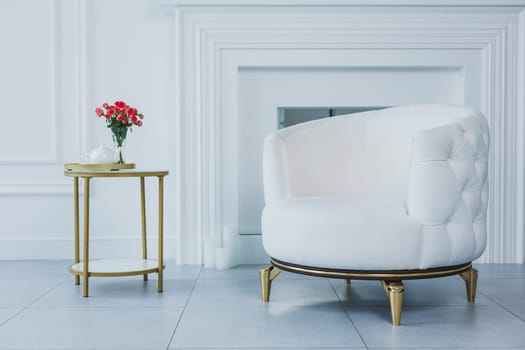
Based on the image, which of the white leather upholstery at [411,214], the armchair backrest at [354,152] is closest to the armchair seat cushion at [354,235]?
the white leather upholstery at [411,214]

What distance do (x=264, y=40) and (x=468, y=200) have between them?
60.3 inches

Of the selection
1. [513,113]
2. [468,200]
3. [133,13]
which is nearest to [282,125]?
[133,13]

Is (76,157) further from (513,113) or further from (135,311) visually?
(513,113)

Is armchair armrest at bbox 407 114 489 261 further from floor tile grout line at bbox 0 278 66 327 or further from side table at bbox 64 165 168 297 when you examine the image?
floor tile grout line at bbox 0 278 66 327

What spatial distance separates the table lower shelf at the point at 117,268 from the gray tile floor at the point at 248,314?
87 mm

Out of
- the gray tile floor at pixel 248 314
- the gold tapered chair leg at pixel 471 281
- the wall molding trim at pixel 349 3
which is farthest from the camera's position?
the wall molding trim at pixel 349 3

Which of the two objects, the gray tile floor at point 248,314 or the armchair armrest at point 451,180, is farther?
the armchair armrest at point 451,180

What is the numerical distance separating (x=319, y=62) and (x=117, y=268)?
4.99ft

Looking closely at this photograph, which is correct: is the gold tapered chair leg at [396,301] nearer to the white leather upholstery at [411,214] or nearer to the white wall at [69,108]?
the white leather upholstery at [411,214]

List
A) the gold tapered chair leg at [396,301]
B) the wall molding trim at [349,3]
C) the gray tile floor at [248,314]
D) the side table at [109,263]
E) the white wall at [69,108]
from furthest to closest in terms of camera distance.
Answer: the white wall at [69,108]
the wall molding trim at [349,3]
the side table at [109,263]
the gold tapered chair leg at [396,301]
the gray tile floor at [248,314]

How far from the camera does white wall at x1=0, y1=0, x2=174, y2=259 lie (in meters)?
3.32

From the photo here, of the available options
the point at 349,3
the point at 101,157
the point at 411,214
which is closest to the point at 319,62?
the point at 349,3

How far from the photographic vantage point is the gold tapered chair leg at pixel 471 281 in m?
2.28

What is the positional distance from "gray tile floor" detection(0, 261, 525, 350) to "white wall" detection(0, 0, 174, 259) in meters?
0.50
